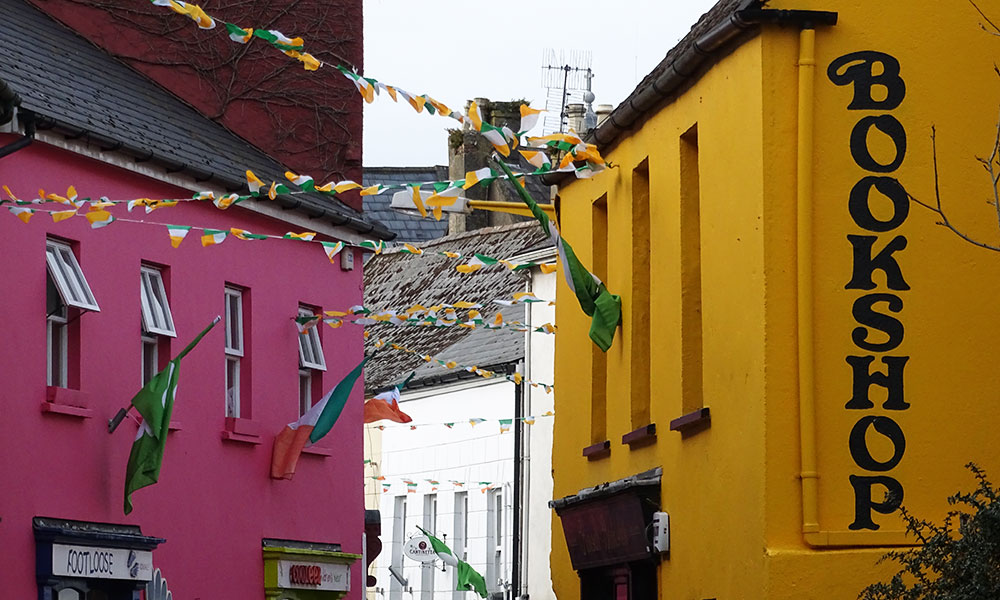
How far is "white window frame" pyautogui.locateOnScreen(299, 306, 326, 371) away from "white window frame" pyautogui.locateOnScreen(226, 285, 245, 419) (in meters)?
1.20

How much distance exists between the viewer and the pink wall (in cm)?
1559

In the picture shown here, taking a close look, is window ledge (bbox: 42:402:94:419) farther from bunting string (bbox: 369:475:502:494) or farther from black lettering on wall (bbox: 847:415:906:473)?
bunting string (bbox: 369:475:502:494)

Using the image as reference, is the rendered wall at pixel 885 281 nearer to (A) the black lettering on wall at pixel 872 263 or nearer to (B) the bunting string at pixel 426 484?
(A) the black lettering on wall at pixel 872 263

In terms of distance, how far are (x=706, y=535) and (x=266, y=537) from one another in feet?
25.9

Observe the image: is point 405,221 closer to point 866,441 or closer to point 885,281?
point 885,281

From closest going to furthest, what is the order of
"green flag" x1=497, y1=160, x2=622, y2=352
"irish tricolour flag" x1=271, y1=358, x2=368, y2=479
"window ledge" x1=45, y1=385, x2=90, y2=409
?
"green flag" x1=497, y1=160, x2=622, y2=352, "window ledge" x1=45, y1=385, x2=90, y2=409, "irish tricolour flag" x1=271, y1=358, x2=368, y2=479

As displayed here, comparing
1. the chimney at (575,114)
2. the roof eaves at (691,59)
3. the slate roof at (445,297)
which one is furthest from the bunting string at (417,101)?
the chimney at (575,114)

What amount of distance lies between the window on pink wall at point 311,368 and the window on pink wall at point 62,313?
4.55 meters

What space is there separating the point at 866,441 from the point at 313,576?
10171 millimetres

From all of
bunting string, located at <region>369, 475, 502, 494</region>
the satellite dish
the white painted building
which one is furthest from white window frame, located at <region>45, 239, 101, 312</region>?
bunting string, located at <region>369, 475, 502, 494</region>

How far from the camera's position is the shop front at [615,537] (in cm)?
1409

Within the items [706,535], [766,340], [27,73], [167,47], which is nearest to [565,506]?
[706,535]

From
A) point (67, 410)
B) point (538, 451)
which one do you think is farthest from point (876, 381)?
point (538, 451)

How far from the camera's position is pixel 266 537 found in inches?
766
